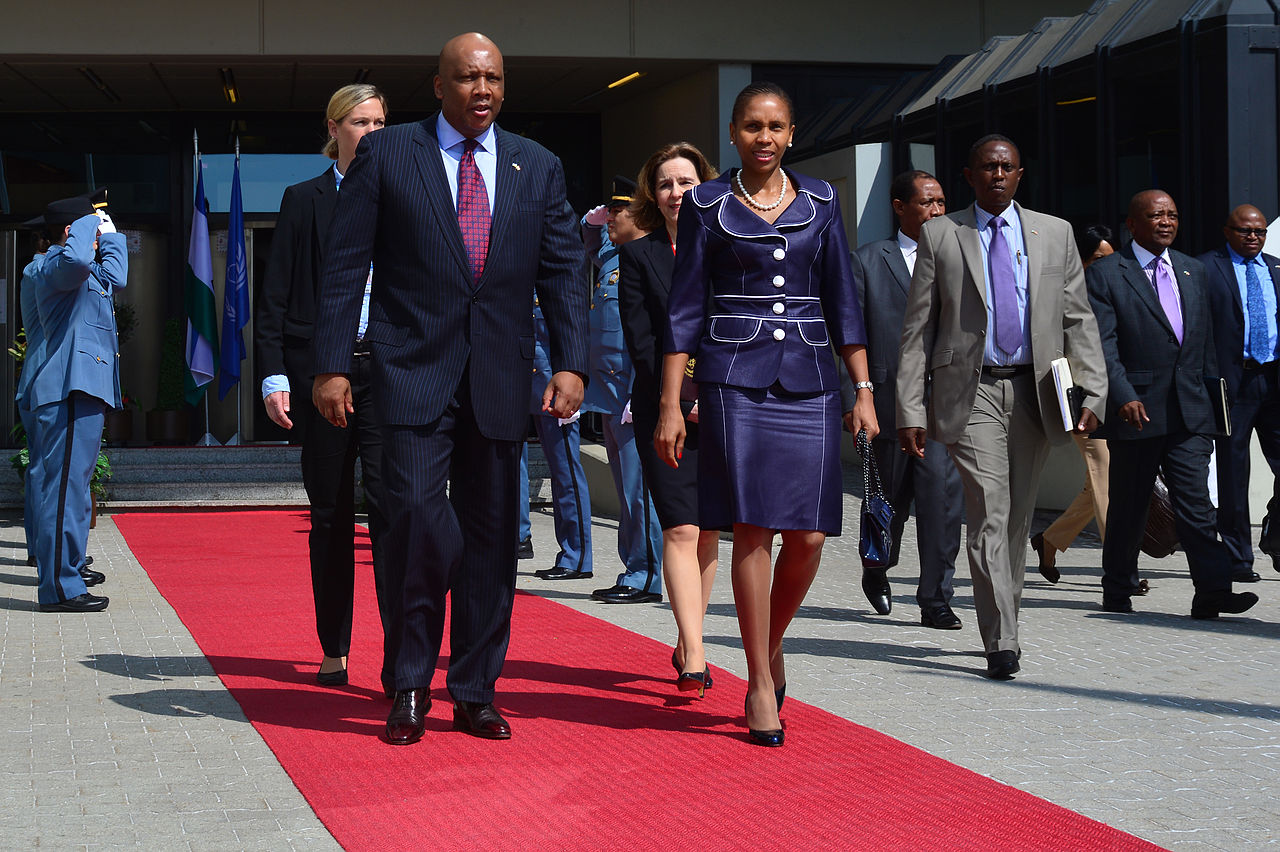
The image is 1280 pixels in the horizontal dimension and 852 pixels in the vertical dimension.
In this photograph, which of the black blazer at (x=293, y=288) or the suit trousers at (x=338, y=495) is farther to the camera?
the black blazer at (x=293, y=288)

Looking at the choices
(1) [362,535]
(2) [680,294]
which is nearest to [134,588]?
(1) [362,535]

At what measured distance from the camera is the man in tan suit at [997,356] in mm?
5883

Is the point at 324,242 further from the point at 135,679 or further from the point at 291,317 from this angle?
the point at 135,679

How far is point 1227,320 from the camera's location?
8438 mm

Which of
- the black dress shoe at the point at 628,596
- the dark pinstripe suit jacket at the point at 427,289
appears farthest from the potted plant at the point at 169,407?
the dark pinstripe suit jacket at the point at 427,289

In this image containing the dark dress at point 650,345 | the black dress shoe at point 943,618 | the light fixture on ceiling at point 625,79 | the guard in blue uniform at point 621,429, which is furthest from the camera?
the light fixture on ceiling at point 625,79

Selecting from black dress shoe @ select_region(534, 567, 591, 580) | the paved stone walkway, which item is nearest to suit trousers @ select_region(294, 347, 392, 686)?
the paved stone walkway

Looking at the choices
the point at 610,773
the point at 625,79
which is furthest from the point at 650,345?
the point at 625,79

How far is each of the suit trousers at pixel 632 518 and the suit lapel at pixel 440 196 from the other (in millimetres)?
3369

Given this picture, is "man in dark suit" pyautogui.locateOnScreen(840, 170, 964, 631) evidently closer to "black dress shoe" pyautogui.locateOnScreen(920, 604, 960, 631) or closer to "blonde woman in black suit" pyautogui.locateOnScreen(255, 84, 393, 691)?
"black dress shoe" pyautogui.locateOnScreen(920, 604, 960, 631)

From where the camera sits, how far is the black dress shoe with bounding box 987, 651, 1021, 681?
5.69 meters

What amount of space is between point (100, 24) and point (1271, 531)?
1328 cm

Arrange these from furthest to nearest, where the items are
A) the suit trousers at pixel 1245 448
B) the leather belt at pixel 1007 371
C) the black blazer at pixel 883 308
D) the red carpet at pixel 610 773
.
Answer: the suit trousers at pixel 1245 448, the black blazer at pixel 883 308, the leather belt at pixel 1007 371, the red carpet at pixel 610 773

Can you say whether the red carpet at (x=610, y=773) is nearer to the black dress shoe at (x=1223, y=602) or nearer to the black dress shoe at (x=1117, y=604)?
the black dress shoe at (x=1117, y=604)
